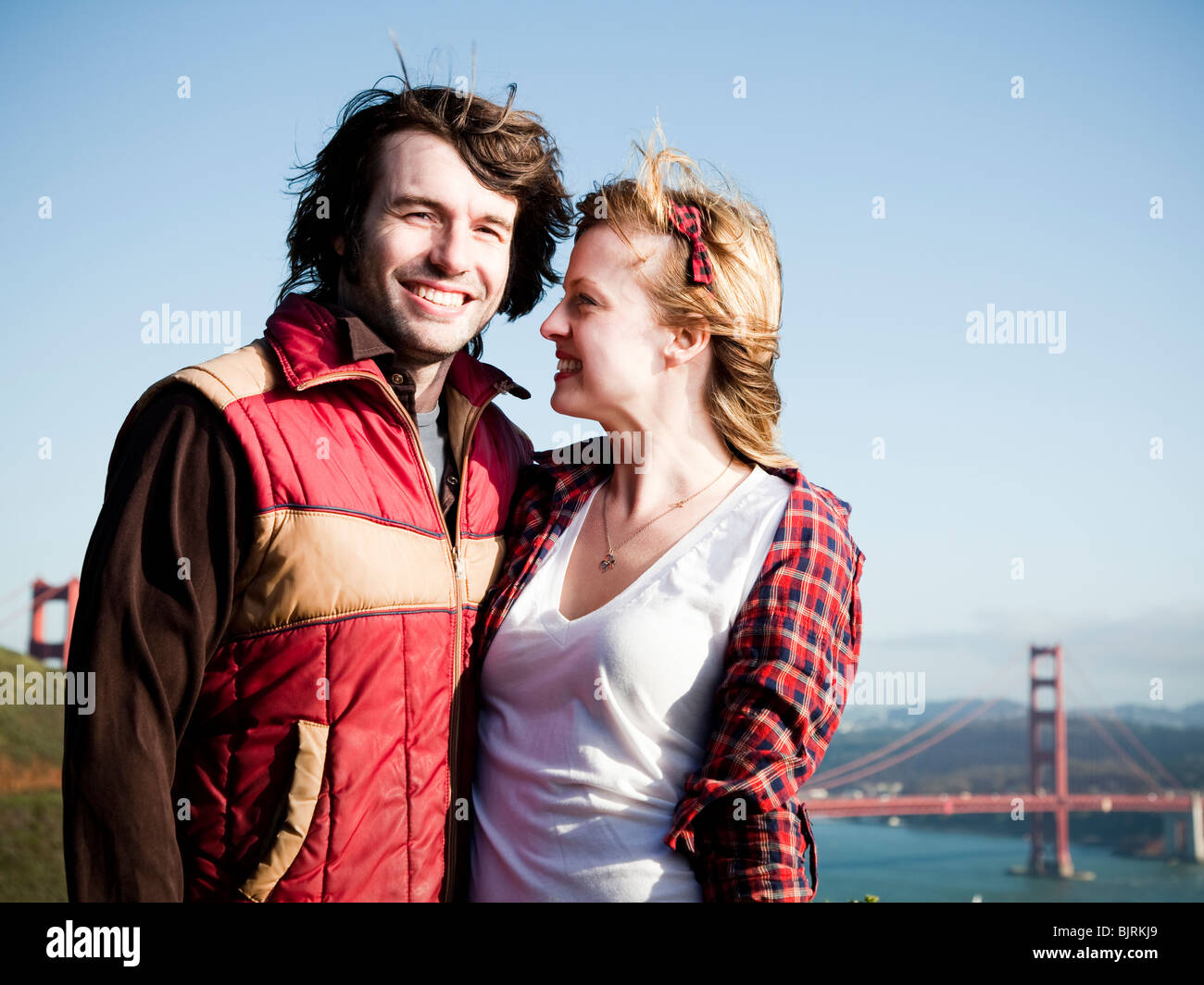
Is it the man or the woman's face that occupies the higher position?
the woman's face

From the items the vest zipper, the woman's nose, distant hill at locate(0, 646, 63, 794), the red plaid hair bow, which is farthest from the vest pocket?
distant hill at locate(0, 646, 63, 794)

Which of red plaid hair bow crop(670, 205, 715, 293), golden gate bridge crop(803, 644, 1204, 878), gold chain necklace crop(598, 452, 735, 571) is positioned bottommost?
golden gate bridge crop(803, 644, 1204, 878)

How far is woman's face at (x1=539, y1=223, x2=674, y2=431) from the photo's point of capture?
2291mm

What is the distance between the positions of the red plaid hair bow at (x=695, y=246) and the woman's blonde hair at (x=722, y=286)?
0.01 metres

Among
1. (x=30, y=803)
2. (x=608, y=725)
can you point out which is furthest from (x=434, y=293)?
(x=30, y=803)

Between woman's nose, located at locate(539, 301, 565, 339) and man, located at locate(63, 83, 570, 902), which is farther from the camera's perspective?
woman's nose, located at locate(539, 301, 565, 339)

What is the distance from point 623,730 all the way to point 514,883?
14.5 inches

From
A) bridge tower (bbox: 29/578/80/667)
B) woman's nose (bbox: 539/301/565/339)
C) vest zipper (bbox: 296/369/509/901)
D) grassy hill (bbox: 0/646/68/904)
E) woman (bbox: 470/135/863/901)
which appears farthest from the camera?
bridge tower (bbox: 29/578/80/667)

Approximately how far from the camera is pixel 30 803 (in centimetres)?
1731

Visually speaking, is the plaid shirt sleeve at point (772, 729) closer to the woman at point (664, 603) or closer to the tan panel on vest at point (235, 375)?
the woman at point (664, 603)

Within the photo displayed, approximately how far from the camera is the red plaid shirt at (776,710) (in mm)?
1824

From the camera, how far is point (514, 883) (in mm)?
1980

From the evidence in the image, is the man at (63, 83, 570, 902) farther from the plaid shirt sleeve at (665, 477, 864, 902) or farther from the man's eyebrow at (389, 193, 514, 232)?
the plaid shirt sleeve at (665, 477, 864, 902)
